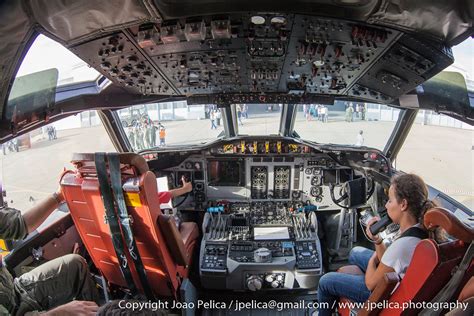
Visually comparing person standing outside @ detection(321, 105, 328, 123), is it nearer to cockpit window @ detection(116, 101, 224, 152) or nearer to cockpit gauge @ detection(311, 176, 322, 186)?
cockpit gauge @ detection(311, 176, 322, 186)

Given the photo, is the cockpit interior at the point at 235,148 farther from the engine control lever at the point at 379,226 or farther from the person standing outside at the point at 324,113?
the person standing outside at the point at 324,113

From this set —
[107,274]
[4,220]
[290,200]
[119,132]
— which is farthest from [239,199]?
[4,220]

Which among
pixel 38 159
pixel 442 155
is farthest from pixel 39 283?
pixel 442 155

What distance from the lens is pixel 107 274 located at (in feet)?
8.36

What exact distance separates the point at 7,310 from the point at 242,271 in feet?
6.92

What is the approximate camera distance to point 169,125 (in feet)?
13.7

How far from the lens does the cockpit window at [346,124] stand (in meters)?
3.98

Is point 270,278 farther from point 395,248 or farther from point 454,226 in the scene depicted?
point 454,226

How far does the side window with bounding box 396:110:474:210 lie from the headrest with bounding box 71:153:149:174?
279cm

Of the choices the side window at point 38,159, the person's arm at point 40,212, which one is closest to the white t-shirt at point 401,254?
the person's arm at point 40,212

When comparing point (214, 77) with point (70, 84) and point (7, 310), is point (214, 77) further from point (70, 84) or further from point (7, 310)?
point (7, 310)

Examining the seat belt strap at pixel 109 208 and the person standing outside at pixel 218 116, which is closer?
the seat belt strap at pixel 109 208

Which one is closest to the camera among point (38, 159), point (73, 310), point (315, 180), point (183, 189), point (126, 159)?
point (73, 310)

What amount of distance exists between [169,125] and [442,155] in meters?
3.38
